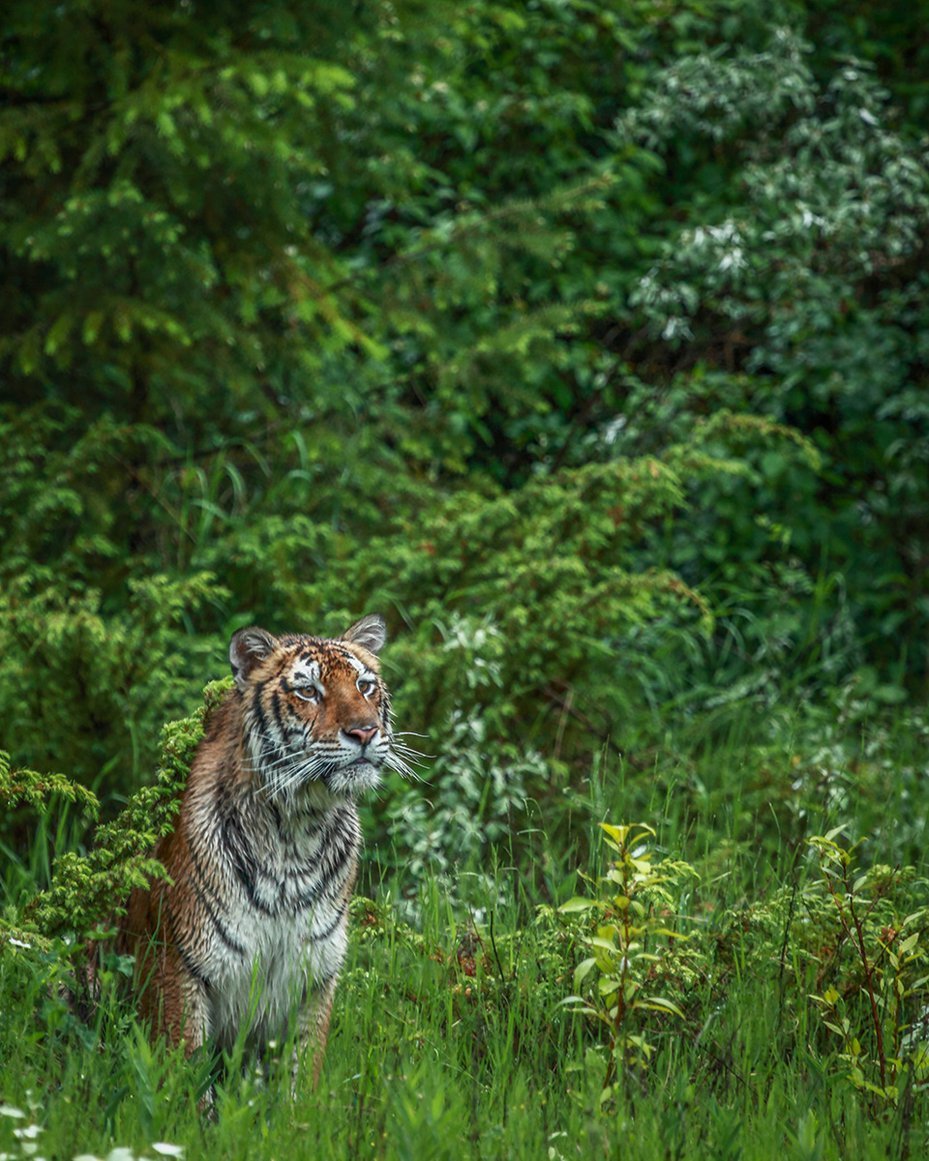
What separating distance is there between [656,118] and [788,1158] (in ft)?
21.3

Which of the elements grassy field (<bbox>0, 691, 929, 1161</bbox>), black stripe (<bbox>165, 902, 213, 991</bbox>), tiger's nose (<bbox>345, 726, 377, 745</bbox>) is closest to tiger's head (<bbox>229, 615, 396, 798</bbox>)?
tiger's nose (<bbox>345, 726, 377, 745</bbox>)

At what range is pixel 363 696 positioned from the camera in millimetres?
3799

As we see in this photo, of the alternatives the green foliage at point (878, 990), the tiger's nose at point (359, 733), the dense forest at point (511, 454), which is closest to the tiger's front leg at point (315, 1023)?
the dense forest at point (511, 454)

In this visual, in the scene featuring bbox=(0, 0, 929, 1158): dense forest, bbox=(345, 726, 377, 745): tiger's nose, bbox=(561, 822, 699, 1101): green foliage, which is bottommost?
bbox=(0, 0, 929, 1158): dense forest

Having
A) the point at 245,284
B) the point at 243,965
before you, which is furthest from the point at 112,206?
the point at 243,965

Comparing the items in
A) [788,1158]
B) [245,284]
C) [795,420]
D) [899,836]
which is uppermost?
[788,1158]

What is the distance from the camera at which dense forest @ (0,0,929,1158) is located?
4.30 meters

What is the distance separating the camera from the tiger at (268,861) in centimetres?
370

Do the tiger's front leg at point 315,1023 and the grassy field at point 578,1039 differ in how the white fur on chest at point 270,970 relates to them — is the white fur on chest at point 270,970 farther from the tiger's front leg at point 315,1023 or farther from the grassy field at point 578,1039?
the grassy field at point 578,1039

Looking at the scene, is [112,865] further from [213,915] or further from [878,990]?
[878,990]

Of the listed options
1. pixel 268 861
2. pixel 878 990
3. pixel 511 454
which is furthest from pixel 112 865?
pixel 511 454

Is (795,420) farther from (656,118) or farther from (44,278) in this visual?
(44,278)

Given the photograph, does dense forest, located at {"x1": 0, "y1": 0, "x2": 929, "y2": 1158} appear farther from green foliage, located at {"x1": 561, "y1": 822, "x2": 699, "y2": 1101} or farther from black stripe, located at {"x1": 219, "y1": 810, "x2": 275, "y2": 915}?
black stripe, located at {"x1": 219, "y1": 810, "x2": 275, "y2": 915}

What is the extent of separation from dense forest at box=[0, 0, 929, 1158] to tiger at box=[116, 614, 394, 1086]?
0.71 ft
